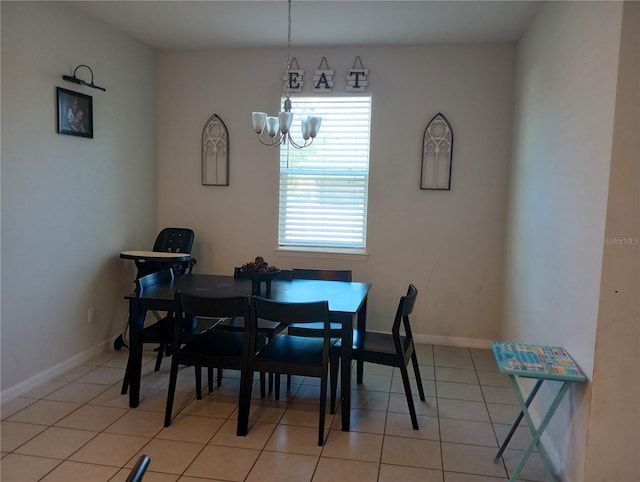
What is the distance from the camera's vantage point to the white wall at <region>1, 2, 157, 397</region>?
119 inches

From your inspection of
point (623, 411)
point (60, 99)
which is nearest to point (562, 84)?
point (623, 411)

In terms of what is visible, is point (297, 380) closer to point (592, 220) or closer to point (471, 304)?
point (471, 304)

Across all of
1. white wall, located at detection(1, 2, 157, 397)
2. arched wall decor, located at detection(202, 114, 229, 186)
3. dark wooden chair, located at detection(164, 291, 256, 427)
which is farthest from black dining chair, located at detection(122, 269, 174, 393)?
arched wall decor, located at detection(202, 114, 229, 186)

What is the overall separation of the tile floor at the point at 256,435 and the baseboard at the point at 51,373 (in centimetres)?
6

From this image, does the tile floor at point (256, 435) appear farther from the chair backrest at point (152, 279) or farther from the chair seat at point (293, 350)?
the chair backrest at point (152, 279)

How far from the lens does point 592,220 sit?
2.02m

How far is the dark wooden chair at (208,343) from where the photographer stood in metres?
2.61

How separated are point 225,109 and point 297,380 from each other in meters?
2.57

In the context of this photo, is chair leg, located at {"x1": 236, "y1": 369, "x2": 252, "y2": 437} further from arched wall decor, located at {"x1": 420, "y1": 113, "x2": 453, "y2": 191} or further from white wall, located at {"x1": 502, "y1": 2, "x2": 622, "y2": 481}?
arched wall decor, located at {"x1": 420, "y1": 113, "x2": 453, "y2": 191}

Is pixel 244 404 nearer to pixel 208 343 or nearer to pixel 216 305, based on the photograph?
pixel 208 343

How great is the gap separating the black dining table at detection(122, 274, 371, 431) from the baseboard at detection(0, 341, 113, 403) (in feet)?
2.08

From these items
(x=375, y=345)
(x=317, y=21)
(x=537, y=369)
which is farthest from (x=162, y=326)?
(x=317, y=21)

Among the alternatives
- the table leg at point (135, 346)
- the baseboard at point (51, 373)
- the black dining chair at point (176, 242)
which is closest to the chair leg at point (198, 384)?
the table leg at point (135, 346)

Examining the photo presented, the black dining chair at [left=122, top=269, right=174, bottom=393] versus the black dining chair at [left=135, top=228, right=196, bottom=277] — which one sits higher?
the black dining chair at [left=135, top=228, right=196, bottom=277]
